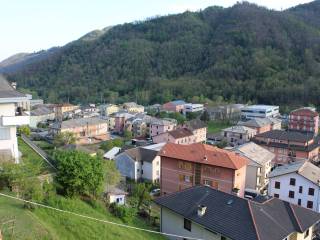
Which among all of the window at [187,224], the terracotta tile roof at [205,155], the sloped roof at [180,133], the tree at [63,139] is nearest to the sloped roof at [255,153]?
the terracotta tile roof at [205,155]

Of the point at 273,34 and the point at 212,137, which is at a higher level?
the point at 273,34

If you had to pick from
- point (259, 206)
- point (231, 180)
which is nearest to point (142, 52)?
point (231, 180)

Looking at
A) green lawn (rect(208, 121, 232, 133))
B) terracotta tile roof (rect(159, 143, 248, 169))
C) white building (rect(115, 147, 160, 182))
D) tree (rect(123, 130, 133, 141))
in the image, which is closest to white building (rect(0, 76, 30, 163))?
terracotta tile roof (rect(159, 143, 248, 169))

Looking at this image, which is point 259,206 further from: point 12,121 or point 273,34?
point 273,34

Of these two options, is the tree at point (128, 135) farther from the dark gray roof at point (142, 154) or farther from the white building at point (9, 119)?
the white building at point (9, 119)

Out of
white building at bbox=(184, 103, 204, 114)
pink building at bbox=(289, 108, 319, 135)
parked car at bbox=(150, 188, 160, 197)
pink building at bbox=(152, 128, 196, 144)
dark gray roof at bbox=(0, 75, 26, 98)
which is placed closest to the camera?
dark gray roof at bbox=(0, 75, 26, 98)

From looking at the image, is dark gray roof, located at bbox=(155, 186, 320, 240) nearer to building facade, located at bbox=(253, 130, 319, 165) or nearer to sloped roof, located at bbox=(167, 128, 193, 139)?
building facade, located at bbox=(253, 130, 319, 165)
